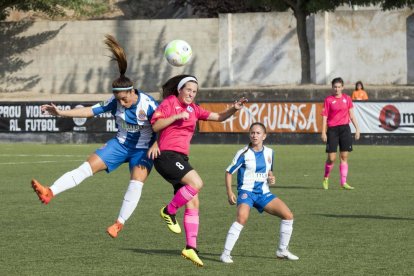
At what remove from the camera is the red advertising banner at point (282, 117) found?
3553 centimetres

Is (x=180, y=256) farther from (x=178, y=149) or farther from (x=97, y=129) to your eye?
(x=97, y=129)

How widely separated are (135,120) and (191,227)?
1.69 metres

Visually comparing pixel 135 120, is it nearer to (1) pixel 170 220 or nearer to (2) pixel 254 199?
(1) pixel 170 220

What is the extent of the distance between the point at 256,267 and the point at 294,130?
24395 millimetres

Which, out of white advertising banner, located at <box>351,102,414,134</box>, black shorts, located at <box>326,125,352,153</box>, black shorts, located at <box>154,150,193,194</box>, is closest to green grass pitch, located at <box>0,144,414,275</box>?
black shorts, located at <box>326,125,352,153</box>

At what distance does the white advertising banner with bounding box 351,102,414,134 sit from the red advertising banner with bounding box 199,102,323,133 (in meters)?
1.27

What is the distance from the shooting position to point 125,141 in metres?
13.4

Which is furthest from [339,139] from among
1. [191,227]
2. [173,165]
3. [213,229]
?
[191,227]

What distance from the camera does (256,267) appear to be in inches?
457

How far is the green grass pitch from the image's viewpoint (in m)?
11.7

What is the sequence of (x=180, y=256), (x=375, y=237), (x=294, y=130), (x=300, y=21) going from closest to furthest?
(x=180, y=256), (x=375, y=237), (x=294, y=130), (x=300, y=21)

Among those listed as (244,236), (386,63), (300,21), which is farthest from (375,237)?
(386,63)

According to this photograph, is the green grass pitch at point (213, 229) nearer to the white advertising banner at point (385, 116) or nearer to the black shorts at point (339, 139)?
the black shorts at point (339, 139)

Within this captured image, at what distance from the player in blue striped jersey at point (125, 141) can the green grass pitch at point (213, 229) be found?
0.62 m
